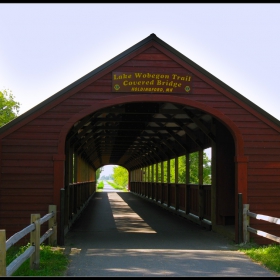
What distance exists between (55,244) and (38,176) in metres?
1.46

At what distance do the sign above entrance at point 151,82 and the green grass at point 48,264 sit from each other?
3651 millimetres

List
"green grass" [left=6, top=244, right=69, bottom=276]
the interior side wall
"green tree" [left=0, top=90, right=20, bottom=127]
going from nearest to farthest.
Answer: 1. "green grass" [left=6, top=244, right=69, bottom=276]
2. the interior side wall
3. "green tree" [left=0, top=90, right=20, bottom=127]

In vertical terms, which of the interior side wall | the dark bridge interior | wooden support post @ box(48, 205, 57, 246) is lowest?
wooden support post @ box(48, 205, 57, 246)

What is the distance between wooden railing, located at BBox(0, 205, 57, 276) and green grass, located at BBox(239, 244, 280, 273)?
348 centimetres

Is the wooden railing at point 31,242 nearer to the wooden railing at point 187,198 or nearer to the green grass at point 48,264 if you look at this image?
the green grass at point 48,264

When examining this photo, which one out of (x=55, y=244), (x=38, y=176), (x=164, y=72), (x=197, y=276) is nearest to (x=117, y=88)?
(x=164, y=72)

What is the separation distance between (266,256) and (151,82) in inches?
173

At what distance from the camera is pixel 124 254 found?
30.6 feet

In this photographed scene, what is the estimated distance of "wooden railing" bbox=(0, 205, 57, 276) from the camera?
5.73 meters

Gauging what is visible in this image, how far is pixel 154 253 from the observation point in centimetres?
946

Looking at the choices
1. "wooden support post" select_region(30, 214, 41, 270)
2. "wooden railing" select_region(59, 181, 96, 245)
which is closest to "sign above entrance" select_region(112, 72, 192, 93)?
"wooden railing" select_region(59, 181, 96, 245)

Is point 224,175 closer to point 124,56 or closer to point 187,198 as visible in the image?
point 124,56

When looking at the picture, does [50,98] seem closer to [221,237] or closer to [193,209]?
[221,237]

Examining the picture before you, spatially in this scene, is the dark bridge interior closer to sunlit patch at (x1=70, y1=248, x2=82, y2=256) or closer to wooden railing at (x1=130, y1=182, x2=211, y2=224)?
wooden railing at (x1=130, y1=182, x2=211, y2=224)
